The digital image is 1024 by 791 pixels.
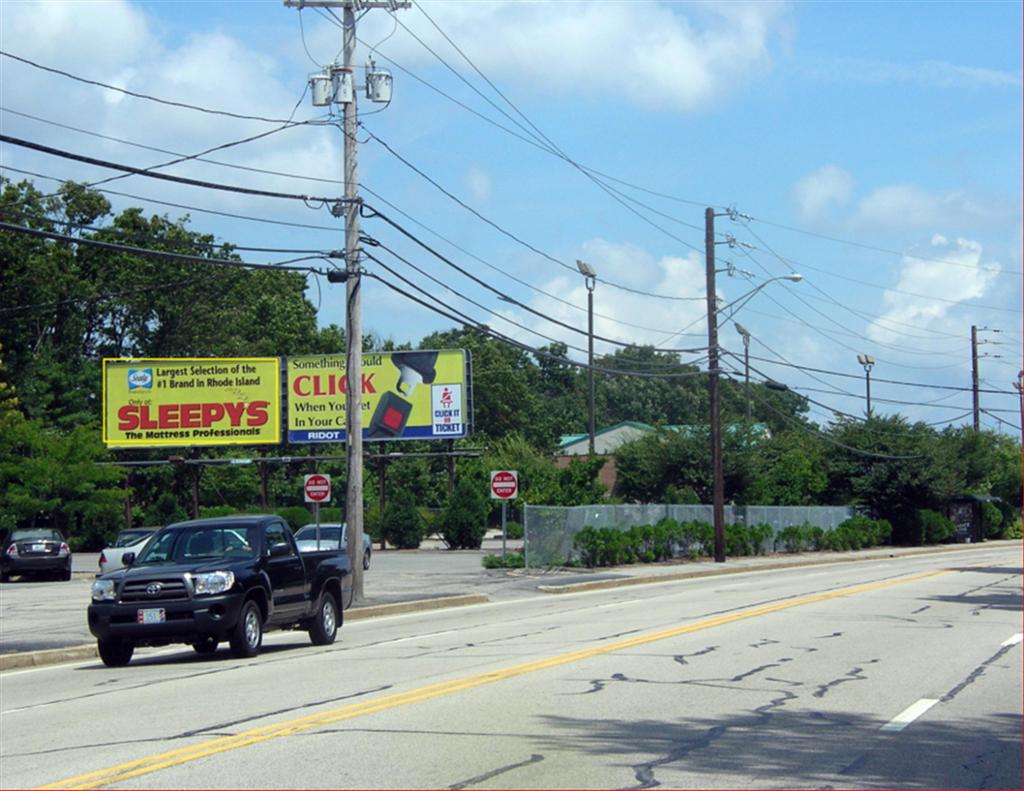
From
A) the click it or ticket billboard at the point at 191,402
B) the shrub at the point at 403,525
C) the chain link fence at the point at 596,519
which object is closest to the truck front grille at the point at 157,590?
the chain link fence at the point at 596,519

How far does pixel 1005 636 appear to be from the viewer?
761 inches

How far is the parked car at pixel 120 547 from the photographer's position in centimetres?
3600

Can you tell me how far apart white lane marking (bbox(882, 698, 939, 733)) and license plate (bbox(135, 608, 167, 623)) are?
8.78 m

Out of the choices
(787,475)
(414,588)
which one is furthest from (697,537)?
(787,475)

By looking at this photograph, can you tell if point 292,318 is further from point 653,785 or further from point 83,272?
point 653,785

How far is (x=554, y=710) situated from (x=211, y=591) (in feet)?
20.3

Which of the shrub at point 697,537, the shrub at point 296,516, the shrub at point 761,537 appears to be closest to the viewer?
the shrub at point 697,537

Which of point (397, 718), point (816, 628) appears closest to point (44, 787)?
point (397, 718)

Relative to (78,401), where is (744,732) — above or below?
below

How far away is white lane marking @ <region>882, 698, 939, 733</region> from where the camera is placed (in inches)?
442

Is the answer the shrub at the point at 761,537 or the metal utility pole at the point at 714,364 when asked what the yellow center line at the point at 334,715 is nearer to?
the metal utility pole at the point at 714,364

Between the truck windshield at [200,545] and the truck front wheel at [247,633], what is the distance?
0.76m

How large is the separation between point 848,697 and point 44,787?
24.7 ft

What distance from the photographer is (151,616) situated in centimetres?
1648
